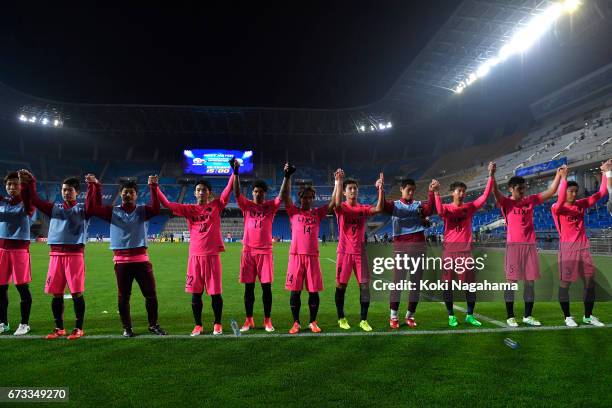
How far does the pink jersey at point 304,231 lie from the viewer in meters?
5.86

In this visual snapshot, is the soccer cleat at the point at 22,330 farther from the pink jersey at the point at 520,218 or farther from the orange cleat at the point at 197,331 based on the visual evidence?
the pink jersey at the point at 520,218

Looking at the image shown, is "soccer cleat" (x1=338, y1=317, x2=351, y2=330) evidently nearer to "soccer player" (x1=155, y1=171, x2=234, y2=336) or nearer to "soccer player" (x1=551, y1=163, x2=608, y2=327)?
"soccer player" (x1=155, y1=171, x2=234, y2=336)

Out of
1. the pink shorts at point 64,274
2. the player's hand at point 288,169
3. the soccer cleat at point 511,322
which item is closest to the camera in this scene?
the player's hand at point 288,169

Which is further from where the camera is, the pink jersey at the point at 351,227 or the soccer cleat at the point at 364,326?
the pink jersey at the point at 351,227

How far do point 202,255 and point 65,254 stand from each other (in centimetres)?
177

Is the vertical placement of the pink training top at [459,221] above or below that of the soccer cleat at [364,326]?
above

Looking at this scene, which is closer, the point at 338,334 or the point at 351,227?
the point at 338,334

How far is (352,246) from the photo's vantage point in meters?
6.00

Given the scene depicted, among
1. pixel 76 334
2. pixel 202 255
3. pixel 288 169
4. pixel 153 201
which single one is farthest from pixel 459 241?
pixel 76 334

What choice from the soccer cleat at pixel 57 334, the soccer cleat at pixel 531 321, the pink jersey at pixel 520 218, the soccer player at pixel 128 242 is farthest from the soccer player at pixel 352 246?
the soccer cleat at pixel 57 334

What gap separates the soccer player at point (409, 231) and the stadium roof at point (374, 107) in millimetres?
22729

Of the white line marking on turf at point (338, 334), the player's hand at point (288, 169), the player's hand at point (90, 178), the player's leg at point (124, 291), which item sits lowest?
the white line marking on turf at point (338, 334)

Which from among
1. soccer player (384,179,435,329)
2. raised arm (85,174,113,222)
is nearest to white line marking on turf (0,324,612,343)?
soccer player (384,179,435,329)

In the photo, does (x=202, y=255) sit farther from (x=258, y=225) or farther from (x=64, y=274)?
(x=64, y=274)
